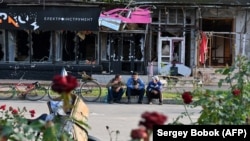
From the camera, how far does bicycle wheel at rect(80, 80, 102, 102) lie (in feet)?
65.1

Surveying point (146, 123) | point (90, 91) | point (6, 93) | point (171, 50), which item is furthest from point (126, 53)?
point (146, 123)

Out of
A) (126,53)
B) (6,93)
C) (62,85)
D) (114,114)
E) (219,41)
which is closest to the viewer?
(62,85)

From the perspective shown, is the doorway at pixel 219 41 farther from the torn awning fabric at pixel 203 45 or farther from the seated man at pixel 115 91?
the seated man at pixel 115 91

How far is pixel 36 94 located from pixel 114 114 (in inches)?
198

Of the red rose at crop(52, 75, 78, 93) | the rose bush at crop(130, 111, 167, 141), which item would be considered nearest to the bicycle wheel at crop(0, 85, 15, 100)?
the red rose at crop(52, 75, 78, 93)

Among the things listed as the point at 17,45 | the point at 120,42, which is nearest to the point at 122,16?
the point at 120,42

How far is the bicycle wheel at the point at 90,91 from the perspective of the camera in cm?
1983

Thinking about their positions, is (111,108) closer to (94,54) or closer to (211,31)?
(94,54)

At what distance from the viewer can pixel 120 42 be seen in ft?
90.9

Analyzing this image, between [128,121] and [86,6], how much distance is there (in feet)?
47.0

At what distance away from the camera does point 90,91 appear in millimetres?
19953

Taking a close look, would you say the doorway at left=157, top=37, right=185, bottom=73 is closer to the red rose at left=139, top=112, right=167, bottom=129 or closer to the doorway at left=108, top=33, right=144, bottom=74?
the doorway at left=108, top=33, right=144, bottom=74

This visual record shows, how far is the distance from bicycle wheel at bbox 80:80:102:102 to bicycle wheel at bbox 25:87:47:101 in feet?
5.00

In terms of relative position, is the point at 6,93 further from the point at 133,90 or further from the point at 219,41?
the point at 219,41
